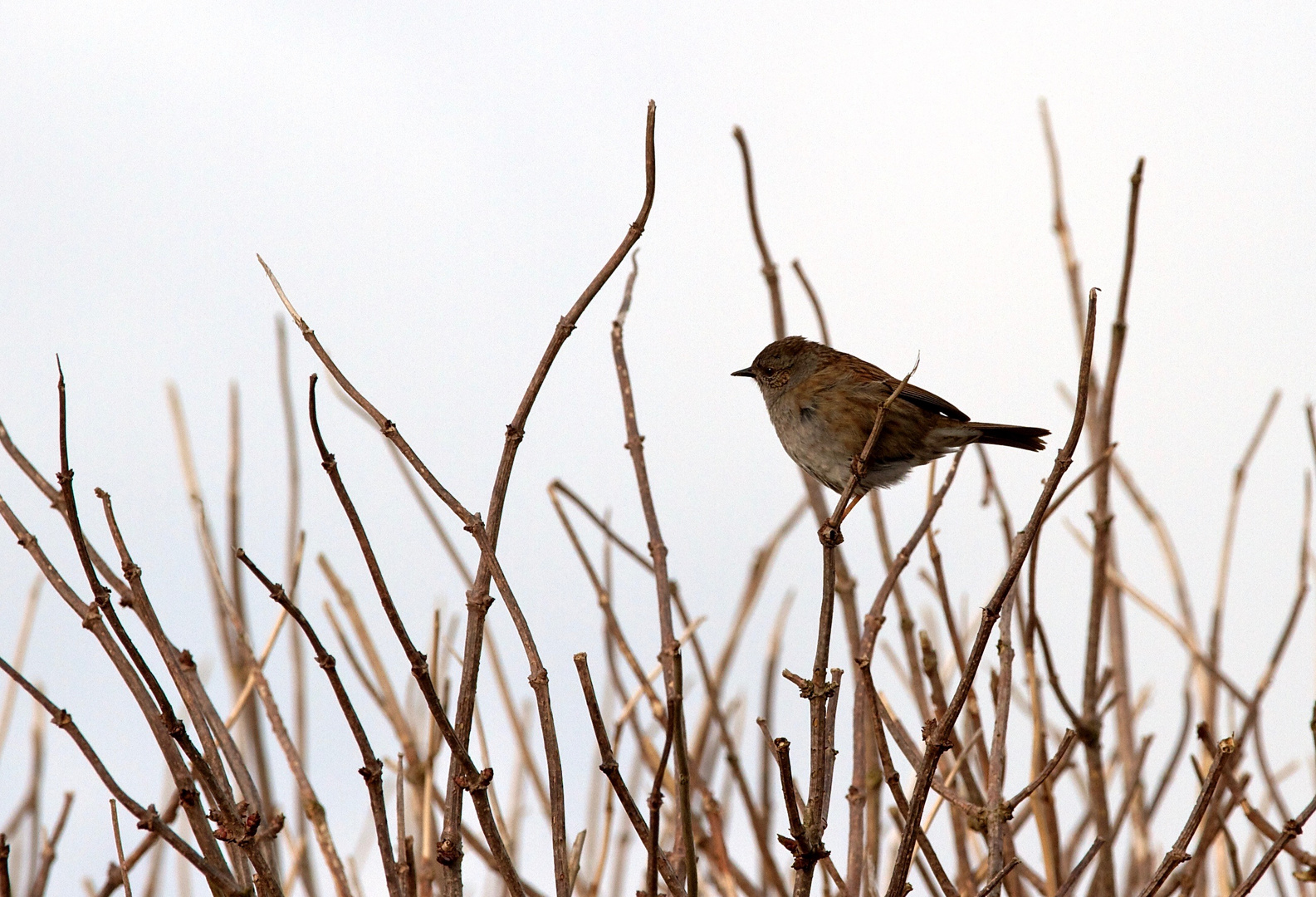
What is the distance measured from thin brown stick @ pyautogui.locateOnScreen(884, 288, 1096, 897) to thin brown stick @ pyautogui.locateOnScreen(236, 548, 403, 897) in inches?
27.7

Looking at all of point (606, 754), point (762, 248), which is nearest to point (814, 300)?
point (762, 248)

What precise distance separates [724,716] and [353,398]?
56.0 inches

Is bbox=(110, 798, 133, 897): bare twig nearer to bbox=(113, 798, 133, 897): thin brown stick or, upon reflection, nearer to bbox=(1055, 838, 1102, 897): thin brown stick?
bbox=(113, 798, 133, 897): thin brown stick

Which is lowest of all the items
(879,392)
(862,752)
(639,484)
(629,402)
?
(862,752)

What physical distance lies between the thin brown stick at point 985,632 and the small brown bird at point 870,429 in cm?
224

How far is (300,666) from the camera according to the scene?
321 centimetres

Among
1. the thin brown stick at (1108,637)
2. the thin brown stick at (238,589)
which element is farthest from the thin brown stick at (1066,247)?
the thin brown stick at (238,589)

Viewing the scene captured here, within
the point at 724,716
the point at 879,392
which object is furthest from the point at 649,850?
the point at 879,392

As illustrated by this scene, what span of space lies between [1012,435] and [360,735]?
291cm

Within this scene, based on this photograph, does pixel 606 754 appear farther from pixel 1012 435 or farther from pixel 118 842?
pixel 1012 435

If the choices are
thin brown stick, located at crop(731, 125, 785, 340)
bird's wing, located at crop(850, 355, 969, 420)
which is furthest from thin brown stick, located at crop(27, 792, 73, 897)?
bird's wing, located at crop(850, 355, 969, 420)

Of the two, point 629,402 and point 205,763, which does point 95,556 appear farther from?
point 629,402

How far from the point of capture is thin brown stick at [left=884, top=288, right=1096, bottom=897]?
5.27 ft

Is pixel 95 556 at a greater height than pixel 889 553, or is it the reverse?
pixel 889 553
